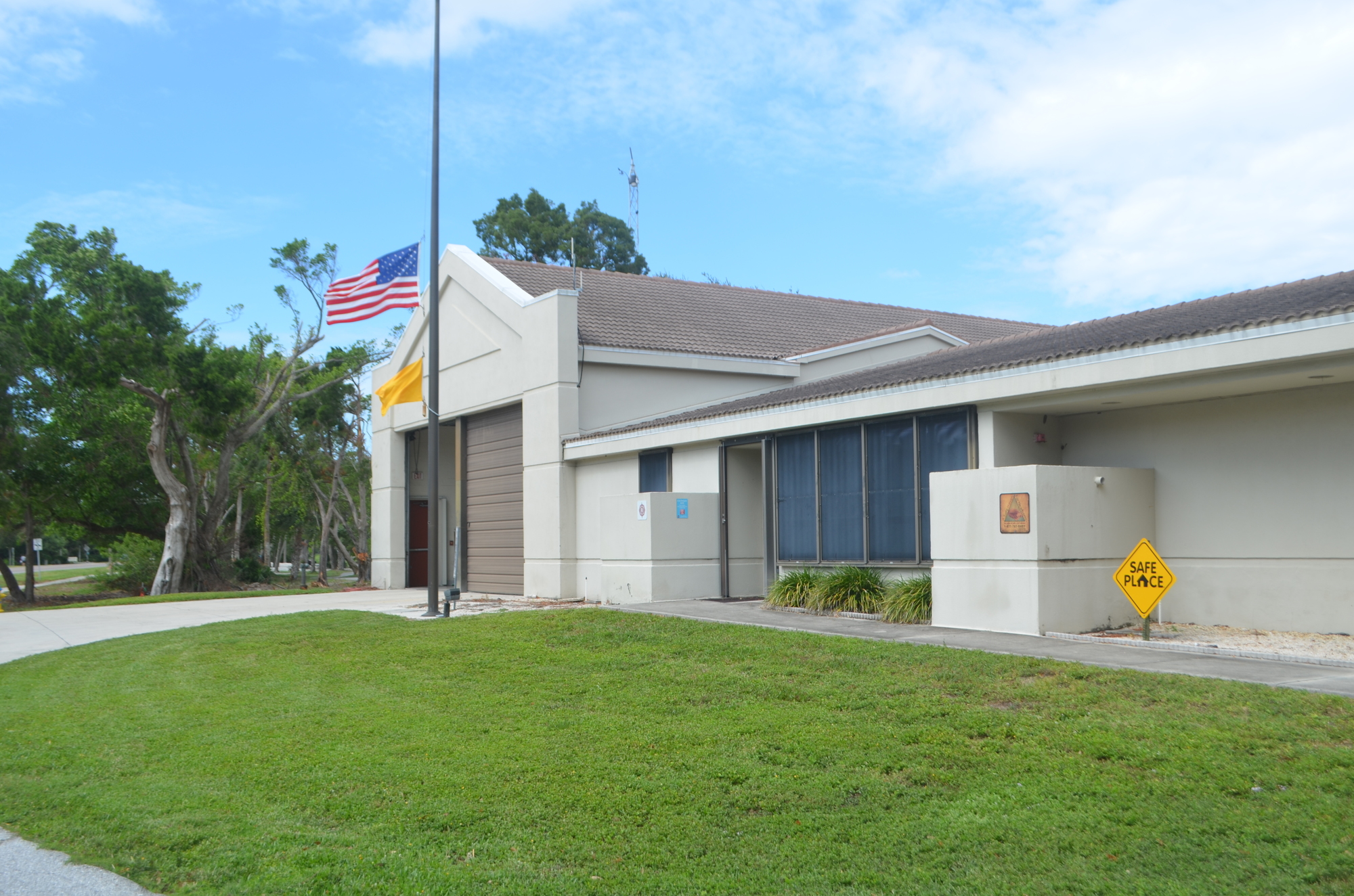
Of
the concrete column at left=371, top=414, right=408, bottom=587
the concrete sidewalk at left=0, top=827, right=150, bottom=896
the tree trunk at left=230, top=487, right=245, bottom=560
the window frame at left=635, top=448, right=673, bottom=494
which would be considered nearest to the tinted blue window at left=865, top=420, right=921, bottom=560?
the window frame at left=635, top=448, right=673, bottom=494

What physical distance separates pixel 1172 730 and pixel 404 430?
26743mm

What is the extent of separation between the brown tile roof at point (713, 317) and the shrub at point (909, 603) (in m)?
10.5

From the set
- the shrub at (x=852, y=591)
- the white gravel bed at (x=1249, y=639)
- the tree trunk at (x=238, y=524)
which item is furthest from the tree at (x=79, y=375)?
the white gravel bed at (x=1249, y=639)

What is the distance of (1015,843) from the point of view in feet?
17.8

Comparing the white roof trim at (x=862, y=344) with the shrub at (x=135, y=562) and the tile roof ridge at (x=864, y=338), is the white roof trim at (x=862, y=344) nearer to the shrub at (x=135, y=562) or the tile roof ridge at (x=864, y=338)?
the tile roof ridge at (x=864, y=338)

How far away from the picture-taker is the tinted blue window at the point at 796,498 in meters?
16.6

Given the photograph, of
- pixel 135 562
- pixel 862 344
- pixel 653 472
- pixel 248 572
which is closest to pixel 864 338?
pixel 862 344

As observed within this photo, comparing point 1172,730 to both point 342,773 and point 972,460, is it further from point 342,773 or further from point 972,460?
point 972,460

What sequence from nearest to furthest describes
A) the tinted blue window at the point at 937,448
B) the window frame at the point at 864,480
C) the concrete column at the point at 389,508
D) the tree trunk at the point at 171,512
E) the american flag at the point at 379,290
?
the tinted blue window at the point at 937,448, the window frame at the point at 864,480, the american flag at the point at 379,290, the concrete column at the point at 389,508, the tree trunk at the point at 171,512

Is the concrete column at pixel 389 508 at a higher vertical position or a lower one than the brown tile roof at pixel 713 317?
lower

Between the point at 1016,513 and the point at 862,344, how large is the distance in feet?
46.5

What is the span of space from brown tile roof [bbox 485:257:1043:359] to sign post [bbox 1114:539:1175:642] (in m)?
13.7

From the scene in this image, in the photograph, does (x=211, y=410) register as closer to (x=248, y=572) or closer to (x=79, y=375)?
(x=79, y=375)

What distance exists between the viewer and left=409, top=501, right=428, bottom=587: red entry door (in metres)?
31.3
